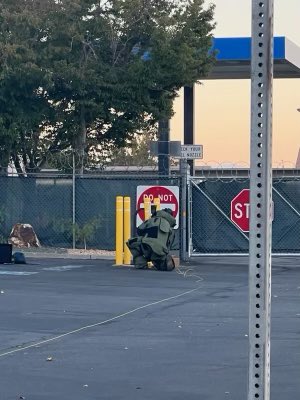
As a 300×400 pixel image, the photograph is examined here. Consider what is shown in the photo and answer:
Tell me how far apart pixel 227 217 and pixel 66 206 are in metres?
4.31

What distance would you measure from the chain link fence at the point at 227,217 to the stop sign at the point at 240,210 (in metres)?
0.14

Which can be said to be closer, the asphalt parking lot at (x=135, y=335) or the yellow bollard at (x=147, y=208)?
the asphalt parking lot at (x=135, y=335)

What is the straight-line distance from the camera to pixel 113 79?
90.4 ft

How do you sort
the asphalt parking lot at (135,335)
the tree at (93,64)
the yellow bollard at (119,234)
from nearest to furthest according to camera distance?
the asphalt parking lot at (135,335)
the yellow bollard at (119,234)
the tree at (93,64)

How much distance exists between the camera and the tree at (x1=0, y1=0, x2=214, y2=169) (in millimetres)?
27422

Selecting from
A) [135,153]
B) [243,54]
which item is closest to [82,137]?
[243,54]

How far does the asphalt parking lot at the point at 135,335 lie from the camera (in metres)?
8.34

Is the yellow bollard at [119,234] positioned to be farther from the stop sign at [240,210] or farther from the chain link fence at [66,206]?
the chain link fence at [66,206]

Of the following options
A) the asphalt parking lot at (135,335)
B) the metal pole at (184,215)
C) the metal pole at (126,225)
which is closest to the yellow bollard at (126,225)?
the metal pole at (126,225)

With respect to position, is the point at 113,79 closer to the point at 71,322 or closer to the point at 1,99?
the point at 1,99

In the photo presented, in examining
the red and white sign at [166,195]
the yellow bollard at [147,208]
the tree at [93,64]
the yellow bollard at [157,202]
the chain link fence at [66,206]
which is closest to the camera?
the yellow bollard at [157,202]

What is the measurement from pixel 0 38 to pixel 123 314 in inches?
617

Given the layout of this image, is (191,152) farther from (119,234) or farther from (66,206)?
(119,234)

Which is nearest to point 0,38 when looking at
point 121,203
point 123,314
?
point 121,203
